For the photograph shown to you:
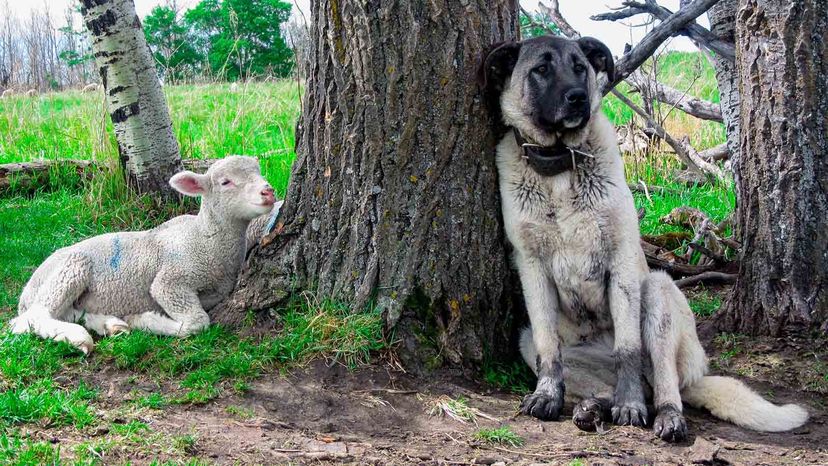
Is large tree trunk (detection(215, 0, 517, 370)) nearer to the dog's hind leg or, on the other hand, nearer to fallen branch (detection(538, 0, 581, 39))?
the dog's hind leg

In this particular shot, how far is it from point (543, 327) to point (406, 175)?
1095 millimetres

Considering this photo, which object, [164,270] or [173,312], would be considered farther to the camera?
[164,270]

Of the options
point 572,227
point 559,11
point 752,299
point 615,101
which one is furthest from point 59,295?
point 615,101

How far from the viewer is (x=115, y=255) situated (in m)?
5.01

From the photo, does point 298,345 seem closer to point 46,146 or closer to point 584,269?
point 584,269

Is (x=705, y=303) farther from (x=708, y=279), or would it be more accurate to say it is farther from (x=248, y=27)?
(x=248, y=27)

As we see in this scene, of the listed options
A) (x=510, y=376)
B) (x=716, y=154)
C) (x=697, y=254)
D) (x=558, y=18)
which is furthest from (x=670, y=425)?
(x=716, y=154)

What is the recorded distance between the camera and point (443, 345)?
14.4 ft

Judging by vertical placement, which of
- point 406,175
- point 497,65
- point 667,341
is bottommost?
point 667,341

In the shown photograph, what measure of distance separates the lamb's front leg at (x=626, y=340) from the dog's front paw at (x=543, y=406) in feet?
0.91

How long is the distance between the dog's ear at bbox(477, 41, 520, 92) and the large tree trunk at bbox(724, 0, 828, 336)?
5.22ft

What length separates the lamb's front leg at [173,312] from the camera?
4.66 metres

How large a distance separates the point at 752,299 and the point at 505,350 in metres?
1.62

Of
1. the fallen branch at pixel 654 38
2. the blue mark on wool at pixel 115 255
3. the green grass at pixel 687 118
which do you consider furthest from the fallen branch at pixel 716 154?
the blue mark on wool at pixel 115 255
